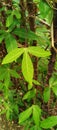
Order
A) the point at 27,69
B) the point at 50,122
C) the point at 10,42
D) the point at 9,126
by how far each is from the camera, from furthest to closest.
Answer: the point at 9,126 < the point at 50,122 < the point at 10,42 < the point at 27,69

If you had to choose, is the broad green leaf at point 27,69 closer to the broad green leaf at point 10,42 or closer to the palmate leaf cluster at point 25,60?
the palmate leaf cluster at point 25,60

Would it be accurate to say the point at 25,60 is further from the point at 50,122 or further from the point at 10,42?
the point at 50,122

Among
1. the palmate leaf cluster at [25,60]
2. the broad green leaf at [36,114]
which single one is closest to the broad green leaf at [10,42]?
the palmate leaf cluster at [25,60]

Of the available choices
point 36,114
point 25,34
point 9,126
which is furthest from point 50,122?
point 9,126

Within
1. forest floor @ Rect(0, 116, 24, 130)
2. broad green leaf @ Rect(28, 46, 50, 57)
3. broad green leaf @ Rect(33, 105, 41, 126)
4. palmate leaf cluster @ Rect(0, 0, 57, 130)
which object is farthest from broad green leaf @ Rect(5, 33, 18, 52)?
forest floor @ Rect(0, 116, 24, 130)

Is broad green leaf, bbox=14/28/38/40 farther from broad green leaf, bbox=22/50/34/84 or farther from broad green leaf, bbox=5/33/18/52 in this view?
broad green leaf, bbox=22/50/34/84

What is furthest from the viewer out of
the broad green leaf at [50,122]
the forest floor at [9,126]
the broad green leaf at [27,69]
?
the forest floor at [9,126]

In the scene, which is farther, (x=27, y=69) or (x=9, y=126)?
(x=9, y=126)

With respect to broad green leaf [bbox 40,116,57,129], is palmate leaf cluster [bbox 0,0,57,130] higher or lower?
higher

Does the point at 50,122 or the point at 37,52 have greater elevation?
the point at 37,52
